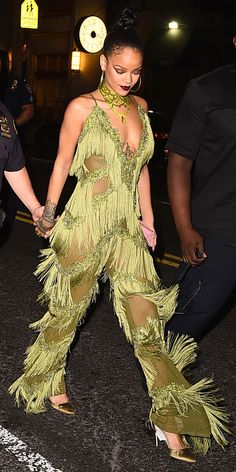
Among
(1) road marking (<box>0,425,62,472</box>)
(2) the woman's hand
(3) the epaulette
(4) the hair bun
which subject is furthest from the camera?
(3) the epaulette

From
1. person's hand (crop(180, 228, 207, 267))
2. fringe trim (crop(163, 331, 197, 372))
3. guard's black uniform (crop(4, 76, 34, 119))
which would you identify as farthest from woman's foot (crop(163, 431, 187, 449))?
guard's black uniform (crop(4, 76, 34, 119))

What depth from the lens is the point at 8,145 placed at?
3598mm

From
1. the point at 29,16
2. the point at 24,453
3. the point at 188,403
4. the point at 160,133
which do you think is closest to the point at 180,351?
the point at 188,403

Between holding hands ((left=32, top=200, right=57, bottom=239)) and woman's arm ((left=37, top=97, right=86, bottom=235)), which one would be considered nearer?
woman's arm ((left=37, top=97, right=86, bottom=235))

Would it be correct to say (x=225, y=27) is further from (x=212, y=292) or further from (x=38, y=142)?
(x=212, y=292)

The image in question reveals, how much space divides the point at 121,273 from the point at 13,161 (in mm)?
762

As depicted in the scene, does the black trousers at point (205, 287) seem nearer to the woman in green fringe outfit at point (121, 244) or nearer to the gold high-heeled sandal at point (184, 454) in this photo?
the woman in green fringe outfit at point (121, 244)

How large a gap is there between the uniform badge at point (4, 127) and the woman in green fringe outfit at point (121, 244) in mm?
260

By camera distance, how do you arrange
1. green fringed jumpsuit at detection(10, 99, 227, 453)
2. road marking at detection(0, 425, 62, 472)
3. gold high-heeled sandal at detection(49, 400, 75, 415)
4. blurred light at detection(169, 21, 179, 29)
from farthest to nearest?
blurred light at detection(169, 21, 179, 29) < gold high-heeled sandal at detection(49, 400, 75, 415) < green fringed jumpsuit at detection(10, 99, 227, 453) < road marking at detection(0, 425, 62, 472)

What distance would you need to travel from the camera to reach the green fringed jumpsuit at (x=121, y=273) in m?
3.54

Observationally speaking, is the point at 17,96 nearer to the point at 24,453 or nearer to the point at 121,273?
the point at 121,273

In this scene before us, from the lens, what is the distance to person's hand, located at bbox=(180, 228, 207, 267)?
363cm

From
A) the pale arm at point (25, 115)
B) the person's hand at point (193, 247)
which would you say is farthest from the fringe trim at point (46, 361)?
the pale arm at point (25, 115)

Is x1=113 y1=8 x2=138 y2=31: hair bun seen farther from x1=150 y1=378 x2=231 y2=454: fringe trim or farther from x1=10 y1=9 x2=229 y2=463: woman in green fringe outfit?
x1=150 y1=378 x2=231 y2=454: fringe trim
